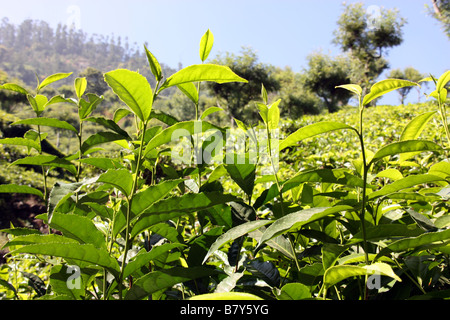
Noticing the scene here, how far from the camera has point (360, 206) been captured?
0.58 m

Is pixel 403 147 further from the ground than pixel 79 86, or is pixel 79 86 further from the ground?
pixel 79 86

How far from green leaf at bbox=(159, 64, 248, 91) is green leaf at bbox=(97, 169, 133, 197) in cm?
20

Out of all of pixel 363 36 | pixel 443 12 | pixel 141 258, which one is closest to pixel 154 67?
pixel 141 258

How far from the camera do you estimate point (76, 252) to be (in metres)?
0.55

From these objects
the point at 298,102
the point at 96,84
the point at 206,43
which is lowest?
the point at 206,43

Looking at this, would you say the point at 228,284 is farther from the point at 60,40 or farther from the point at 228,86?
the point at 60,40

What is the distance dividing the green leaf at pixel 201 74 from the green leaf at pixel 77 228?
333mm

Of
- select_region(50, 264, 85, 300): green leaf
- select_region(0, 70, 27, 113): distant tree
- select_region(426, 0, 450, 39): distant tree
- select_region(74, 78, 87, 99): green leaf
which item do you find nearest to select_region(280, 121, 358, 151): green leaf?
select_region(50, 264, 85, 300): green leaf

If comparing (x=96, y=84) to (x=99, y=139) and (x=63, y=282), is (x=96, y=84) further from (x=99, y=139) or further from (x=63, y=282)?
(x=63, y=282)

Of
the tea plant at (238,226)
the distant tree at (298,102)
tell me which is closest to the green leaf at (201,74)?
the tea plant at (238,226)

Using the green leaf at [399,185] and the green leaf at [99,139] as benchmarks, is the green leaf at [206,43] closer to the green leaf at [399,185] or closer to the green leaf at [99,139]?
the green leaf at [99,139]

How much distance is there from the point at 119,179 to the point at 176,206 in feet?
0.42

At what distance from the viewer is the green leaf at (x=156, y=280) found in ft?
2.06
